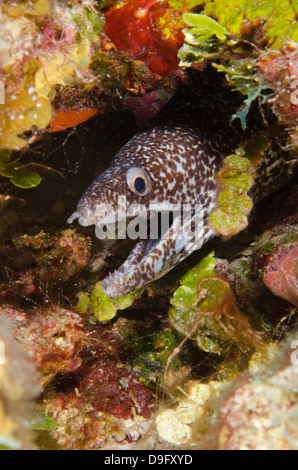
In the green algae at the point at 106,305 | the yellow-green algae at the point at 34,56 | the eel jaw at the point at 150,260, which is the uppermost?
the yellow-green algae at the point at 34,56

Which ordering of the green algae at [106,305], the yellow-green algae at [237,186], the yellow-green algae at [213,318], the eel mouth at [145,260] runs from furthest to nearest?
the green algae at [106,305], the yellow-green algae at [237,186], the yellow-green algae at [213,318], the eel mouth at [145,260]

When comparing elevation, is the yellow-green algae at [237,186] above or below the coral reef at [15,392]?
above

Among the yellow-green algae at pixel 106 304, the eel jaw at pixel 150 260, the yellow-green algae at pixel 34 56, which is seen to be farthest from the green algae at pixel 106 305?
the yellow-green algae at pixel 34 56

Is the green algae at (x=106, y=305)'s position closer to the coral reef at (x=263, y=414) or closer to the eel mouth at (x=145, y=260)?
the eel mouth at (x=145, y=260)

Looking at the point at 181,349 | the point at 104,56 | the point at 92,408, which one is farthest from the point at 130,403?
the point at 104,56

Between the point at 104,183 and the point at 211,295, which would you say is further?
the point at 211,295

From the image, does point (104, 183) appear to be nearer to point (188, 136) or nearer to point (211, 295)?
point (188, 136)

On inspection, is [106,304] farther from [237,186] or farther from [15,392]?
[237,186]

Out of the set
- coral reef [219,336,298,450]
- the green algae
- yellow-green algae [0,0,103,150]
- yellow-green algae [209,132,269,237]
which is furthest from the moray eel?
coral reef [219,336,298,450]

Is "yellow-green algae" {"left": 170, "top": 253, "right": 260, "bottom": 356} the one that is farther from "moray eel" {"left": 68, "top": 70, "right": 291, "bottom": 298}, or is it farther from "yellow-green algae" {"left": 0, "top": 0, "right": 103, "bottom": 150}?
"yellow-green algae" {"left": 0, "top": 0, "right": 103, "bottom": 150}
